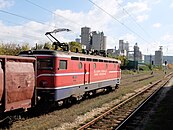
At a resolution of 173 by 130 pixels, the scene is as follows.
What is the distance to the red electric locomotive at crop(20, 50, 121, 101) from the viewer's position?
15969 millimetres

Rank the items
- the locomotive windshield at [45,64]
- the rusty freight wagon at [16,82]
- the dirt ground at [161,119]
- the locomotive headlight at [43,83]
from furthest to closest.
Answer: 1. the locomotive windshield at [45,64]
2. the locomotive headlight at [43,83]
3. the dirt ground at [161,119]
4. the rusty freight wagon at [16,82]

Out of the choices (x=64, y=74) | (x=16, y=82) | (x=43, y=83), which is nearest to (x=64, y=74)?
(x=64, y=74)

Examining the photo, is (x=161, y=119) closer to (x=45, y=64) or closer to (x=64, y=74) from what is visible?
(x=64, y=74)

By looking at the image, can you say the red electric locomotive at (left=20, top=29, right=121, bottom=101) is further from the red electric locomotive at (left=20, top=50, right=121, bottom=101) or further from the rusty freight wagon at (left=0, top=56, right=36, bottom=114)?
the rusty freight wagon at (left=0, top=56, right=36, bottom=114)

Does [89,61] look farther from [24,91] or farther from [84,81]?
[24,91]

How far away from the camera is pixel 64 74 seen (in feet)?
56.2

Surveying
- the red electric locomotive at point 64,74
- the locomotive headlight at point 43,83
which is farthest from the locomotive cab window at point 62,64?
the locomotive headlight at point 43,83

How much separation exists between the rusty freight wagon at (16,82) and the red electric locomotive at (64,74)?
1.82 metres

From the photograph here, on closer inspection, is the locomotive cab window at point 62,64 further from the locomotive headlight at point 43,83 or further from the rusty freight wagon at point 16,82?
the rusty freight wagon at point 16,82

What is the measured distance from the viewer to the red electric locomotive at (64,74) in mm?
15969

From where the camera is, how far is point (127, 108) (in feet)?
64.8

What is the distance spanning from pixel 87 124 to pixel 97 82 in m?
10.5

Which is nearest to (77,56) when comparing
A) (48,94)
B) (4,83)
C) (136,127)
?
(48,94)

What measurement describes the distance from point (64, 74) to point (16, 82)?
4.95 m
